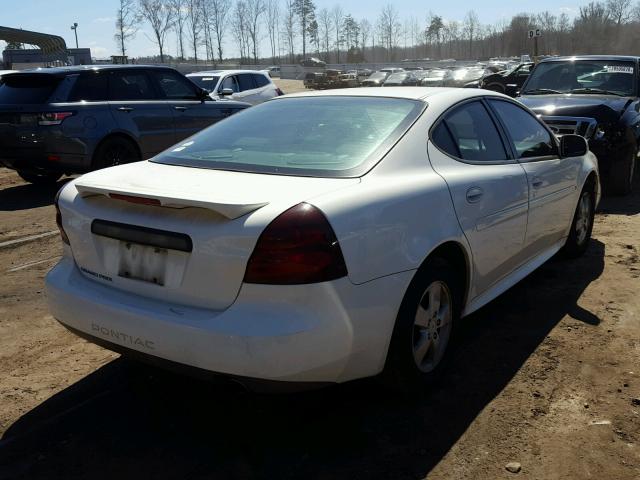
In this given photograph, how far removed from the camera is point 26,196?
866cm

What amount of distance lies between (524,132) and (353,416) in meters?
2.42

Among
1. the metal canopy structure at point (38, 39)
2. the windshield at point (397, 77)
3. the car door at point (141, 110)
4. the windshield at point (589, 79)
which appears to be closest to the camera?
the car door at point (141, 110)

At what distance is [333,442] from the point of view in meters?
2.83

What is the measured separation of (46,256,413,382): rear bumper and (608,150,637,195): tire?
6.16 meters

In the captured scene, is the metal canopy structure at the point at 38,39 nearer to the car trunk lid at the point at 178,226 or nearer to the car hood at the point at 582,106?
the car hood at the point at 582,106

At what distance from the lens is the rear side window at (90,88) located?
8250mm

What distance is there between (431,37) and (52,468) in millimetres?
142399

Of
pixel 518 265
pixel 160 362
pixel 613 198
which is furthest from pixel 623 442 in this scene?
pixel 613 198

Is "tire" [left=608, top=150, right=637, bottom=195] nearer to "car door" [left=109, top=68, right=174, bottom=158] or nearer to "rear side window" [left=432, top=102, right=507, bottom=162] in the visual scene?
"rear side window" [left=432, top=102, right=507, bottom=162]

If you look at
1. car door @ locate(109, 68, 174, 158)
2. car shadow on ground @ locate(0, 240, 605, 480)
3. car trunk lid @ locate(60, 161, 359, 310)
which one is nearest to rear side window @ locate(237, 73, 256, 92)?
car door @ locate(109, 68, 174, 158)

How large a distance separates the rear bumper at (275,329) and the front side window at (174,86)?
284 inches

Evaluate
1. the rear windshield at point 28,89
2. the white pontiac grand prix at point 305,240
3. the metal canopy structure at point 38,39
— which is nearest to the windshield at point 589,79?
the white pontiac grand prix at point 305,240

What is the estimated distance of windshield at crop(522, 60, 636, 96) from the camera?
8867mm

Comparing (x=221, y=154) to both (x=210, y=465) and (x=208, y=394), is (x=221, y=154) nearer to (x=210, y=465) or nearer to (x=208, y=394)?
(x=208, y=394)
